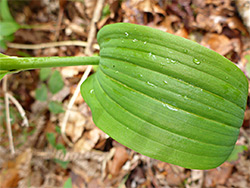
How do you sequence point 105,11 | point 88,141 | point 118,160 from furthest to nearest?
1. point 105,11
2. point 88,141
3. point 118,160

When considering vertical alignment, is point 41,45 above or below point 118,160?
above

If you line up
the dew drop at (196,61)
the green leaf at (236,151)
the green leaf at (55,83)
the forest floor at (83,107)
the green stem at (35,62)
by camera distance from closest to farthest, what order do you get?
the dew drop at (196,61) < the green stem at (35,62) < the green leaf at (236,151) < the forest floor at (83,107) < the green leaf at (55,83)

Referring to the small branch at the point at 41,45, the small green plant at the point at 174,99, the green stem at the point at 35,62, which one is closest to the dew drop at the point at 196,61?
the small green plant at the point at 174,99

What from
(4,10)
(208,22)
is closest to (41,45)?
(4,10)

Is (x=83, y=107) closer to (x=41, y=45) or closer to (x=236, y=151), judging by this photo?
(x=41, y=45)

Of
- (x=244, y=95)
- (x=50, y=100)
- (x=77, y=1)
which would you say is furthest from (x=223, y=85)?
(x=77, y=1)

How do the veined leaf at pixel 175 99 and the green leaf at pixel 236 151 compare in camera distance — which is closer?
the veined leaf at pixel 175 99

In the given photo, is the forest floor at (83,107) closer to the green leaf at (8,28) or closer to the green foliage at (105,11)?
the green foliage at (105,11)
